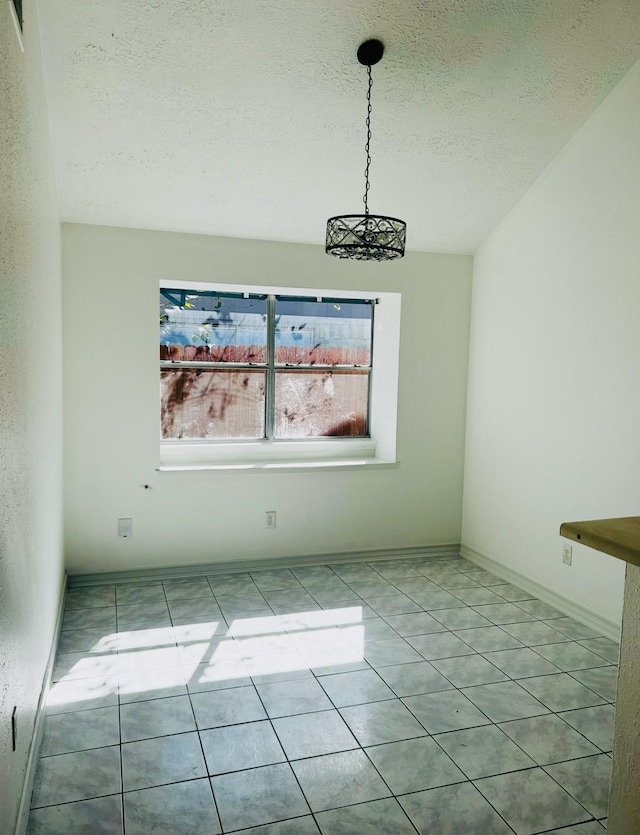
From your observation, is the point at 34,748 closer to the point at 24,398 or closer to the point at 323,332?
the point at 24,398

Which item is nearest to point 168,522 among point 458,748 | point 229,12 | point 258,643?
point 258,643

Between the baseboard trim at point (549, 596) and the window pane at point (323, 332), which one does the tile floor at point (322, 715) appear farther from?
the window pane at point (323, 332)

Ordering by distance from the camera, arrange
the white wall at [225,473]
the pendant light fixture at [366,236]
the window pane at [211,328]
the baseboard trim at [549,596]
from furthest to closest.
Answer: the window pane at [211,328] < the white wall at [225,473] < the baseboard trim at [549,596] < the pendant light fixture at [366,236]

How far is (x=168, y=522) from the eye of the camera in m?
4.02

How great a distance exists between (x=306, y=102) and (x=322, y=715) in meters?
2.63

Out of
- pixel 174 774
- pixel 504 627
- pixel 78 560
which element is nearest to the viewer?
pixel 174 774

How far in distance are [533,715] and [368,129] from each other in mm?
2632

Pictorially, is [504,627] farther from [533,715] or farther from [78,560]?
[78,560]

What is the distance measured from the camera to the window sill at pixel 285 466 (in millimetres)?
4051

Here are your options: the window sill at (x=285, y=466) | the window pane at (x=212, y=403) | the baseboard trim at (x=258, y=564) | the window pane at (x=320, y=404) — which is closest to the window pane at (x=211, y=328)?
the window pane at (x=212, y=403)

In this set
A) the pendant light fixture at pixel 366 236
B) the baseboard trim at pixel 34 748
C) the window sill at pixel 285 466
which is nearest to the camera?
the baseboard trim at pixel 34 748

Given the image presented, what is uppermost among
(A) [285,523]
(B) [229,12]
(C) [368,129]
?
(B) [229,12]

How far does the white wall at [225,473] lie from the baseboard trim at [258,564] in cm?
4

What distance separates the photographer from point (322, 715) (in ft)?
8.11
